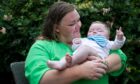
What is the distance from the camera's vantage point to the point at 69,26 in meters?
3.89

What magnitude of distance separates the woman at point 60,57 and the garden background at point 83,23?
140cm

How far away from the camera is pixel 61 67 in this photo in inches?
140

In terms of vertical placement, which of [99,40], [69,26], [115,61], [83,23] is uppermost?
[69,26]

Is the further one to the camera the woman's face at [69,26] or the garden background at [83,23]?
the garden background at [83,23]

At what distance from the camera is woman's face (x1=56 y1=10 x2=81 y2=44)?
12.8 ft

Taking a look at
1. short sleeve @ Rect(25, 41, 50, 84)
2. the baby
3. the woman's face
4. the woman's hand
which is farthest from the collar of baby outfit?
short sleeve @ Rect(25, 41, 50, 84)

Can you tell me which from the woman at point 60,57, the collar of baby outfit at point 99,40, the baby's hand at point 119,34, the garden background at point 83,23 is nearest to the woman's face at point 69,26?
the woman at point 60,57

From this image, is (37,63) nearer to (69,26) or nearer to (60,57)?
(60,57)

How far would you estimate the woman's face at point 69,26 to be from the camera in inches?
153

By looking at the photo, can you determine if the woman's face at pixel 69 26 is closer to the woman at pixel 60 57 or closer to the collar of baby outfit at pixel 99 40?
the woman at pixel 60 57

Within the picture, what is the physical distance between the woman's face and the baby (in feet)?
0.32

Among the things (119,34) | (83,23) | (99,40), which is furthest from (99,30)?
(83,23)

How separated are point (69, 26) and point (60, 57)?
27 centimetres

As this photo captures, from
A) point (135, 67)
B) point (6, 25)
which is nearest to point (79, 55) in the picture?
point (135, 67)
